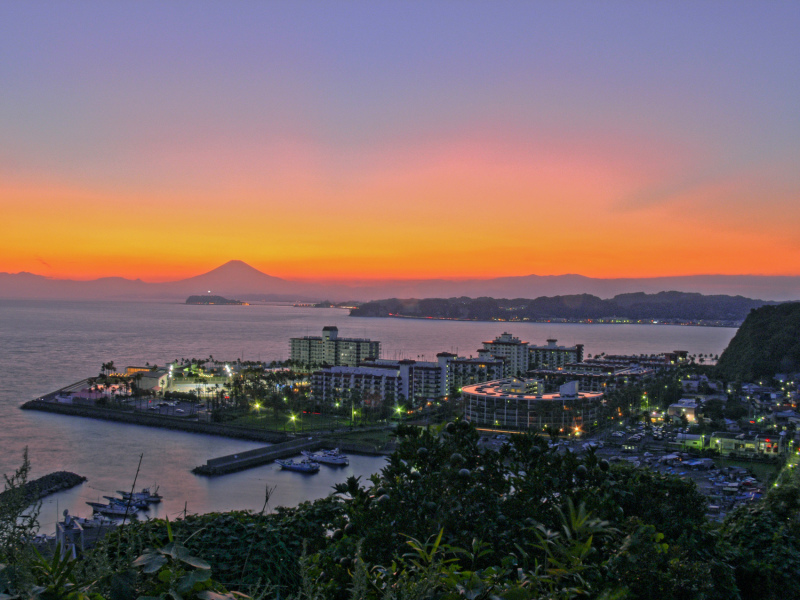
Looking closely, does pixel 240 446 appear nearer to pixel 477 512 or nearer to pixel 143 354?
pixel 477 512

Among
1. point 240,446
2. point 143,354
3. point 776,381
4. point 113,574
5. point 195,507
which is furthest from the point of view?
point 143,354

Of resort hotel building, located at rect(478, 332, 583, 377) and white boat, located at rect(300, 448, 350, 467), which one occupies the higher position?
resort hotel building, located at rect(478, 332, 583, 377)

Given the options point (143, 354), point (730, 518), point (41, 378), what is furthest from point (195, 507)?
point (143, 354)

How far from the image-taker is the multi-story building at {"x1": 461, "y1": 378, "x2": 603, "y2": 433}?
44.1ft

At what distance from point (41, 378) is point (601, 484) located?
2280cm

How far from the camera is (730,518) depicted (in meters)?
2.84

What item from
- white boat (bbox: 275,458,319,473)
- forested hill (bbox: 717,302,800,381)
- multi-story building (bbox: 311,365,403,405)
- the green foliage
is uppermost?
the green foliage

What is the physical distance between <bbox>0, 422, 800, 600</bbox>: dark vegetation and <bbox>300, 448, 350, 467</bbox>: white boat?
8.86 meters

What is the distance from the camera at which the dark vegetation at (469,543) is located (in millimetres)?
657

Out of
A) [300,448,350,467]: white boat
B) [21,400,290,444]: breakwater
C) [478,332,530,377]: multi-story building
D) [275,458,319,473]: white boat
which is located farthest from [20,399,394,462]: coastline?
[478,332,530,377]: multi-story building

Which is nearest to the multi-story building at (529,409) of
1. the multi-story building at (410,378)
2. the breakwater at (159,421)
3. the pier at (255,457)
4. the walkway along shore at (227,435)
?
the multi-story building at (410,378)

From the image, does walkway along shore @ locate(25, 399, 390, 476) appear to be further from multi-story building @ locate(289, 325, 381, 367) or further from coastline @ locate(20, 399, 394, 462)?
multi-story building @ locate(289, 325, 381, 367)

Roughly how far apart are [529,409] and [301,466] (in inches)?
223

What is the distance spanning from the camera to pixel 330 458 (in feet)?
36.7
